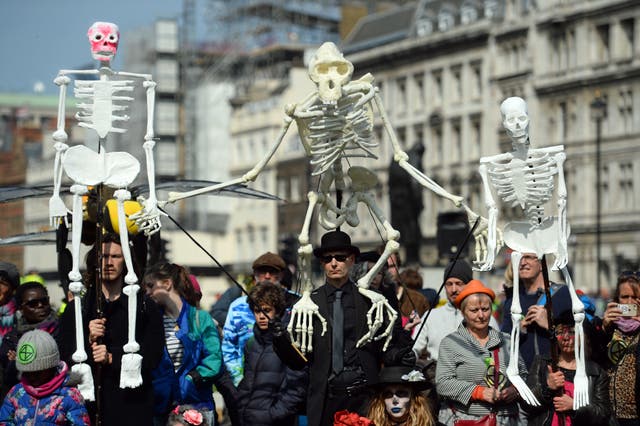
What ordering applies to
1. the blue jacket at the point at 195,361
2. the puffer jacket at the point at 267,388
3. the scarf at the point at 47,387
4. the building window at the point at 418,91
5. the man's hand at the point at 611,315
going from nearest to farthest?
the scarf at the point at 47,387 < the man's hand at the point at 611,315 < the blue jacket at the point at 195,361 < the puffer jacket at the point at 267,388 < the building window at the point at 418,91

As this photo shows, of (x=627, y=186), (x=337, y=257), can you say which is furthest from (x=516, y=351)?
(x=627, y=186)

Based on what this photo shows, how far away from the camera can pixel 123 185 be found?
11.4 metres

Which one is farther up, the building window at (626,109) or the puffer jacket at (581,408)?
the building window at (626,109)

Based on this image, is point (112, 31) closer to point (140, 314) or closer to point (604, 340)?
point (140, 314)

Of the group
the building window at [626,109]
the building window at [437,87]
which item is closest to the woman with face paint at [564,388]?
the building window at [626,109]

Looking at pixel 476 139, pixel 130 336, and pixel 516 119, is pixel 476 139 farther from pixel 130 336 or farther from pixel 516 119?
pixel 130 336

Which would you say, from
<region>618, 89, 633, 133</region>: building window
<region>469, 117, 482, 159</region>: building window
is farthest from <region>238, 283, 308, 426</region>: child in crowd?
<region>469, 117, 482, 159</region>: building window

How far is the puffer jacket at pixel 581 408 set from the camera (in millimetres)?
11406

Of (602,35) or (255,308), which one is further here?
(602,35)

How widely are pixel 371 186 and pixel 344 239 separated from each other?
64cm

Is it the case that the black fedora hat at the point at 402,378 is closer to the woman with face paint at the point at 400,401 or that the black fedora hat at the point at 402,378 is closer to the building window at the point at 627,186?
the woman with face paint at the point at 400,401

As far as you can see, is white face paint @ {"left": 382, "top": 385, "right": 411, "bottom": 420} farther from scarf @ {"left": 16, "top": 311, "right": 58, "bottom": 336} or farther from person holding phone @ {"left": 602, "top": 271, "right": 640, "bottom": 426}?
scarf @ {"left": 16, "top": 311, "right": 58, "bottom": 336}

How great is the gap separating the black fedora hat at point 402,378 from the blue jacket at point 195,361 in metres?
2.04


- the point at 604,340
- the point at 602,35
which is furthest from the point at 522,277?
the point at 602,35
